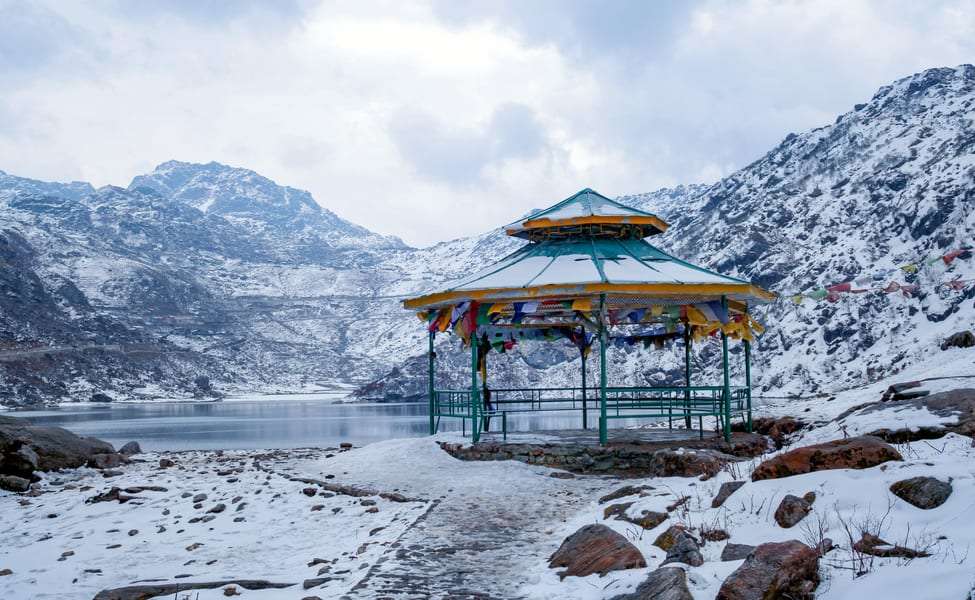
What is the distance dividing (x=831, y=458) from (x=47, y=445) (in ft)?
65.8

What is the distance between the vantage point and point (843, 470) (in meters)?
8.65

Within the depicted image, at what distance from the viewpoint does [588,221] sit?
66.2ft

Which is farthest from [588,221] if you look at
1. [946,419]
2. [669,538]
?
[669,538]

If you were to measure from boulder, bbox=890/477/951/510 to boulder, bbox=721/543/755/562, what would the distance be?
1.45m

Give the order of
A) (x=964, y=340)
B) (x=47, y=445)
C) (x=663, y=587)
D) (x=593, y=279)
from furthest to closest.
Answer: (x=964, y=340), (x=47, y=445), (x=593, y=279), (x=663, y=587)

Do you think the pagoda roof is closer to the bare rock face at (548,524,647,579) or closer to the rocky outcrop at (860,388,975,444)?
the rocky outcrop at (860,388,975,444)

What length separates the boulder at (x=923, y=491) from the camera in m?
7.44

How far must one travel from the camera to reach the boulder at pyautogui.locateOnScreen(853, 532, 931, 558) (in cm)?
658

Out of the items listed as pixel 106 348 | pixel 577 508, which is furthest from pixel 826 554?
pixel 106 348

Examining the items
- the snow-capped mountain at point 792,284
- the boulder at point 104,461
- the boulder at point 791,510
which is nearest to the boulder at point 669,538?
the boulder at point 791,510

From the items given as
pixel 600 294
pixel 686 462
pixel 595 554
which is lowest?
pixel 595 554

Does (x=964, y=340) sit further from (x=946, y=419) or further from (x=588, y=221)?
(x=946, y=419)

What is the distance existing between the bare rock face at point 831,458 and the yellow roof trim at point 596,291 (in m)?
7.76

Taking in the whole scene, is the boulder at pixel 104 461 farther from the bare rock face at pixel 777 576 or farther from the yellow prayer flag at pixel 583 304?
the bare rock face at pixel 777 576
